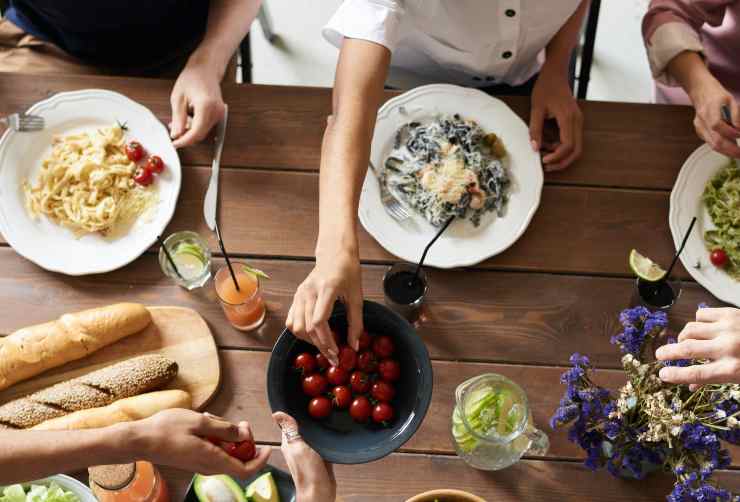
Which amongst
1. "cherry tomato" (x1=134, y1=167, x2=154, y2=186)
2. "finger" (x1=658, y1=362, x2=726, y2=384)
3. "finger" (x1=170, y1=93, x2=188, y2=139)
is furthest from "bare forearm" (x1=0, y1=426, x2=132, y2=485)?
"finger" (x1=658, y1=362, x2=726, y2=384)

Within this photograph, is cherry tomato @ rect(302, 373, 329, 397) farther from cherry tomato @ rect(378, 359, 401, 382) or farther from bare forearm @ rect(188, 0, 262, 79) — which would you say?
bare forearm @ rect(188, 0, 262, 79)

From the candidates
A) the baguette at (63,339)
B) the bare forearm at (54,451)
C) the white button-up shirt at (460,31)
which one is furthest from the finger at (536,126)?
the bare forearm at (54,451)

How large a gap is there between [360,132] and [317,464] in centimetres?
67

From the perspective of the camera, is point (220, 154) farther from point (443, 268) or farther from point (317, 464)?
point (317, 464)

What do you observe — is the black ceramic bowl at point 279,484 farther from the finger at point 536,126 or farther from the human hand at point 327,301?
the finger at point 536,126

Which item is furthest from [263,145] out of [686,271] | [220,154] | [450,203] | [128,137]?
[686,271]

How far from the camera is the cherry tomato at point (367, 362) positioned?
49.6 inches

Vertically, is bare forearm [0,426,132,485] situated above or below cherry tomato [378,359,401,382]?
below

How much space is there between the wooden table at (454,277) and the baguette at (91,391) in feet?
0.46

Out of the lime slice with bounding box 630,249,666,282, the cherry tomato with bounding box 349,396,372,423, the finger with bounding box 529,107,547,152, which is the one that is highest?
the finger with bounding box 529,107,547,152

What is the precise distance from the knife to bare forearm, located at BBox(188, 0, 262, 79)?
0.57 feet

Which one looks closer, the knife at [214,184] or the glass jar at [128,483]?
the glass jar at [128,483]

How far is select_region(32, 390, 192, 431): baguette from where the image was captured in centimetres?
128

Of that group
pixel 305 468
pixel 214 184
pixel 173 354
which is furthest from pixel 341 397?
pixel 214 184
